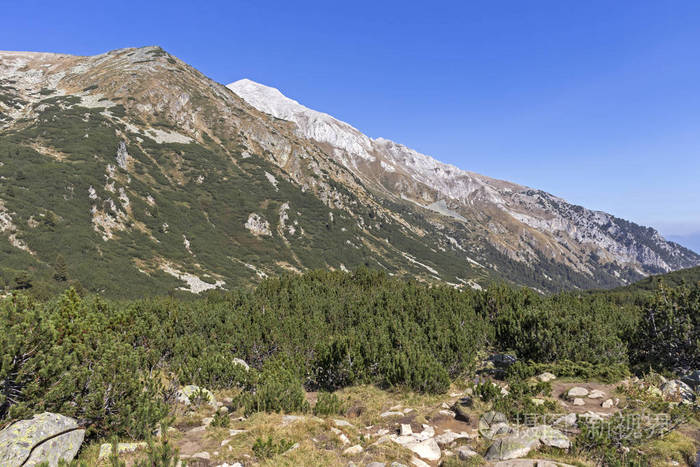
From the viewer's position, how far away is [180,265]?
68875 mm

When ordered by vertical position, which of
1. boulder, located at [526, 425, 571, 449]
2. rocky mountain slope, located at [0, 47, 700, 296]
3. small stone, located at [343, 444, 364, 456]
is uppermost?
rocky mountain slope, located at [0, 47, 700, 296]

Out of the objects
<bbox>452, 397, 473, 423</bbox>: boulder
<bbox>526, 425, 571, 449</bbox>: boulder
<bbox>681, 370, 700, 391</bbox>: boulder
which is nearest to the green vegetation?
<bbox>452, 397, 473, 423</bbox>: boulder

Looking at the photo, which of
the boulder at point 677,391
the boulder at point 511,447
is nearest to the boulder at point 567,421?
the boulder at point 511,447

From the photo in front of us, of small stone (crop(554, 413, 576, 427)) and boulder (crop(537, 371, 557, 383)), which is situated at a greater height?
small stone (crop(554, 413, 576, 427))

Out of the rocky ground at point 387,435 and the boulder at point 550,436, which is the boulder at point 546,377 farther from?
the boulder at point 550,436

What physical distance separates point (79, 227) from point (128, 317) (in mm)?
62588

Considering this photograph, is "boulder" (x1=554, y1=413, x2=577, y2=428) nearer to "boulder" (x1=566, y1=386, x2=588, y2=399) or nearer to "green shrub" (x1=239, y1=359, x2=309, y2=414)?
"boulder" (x1=566, y1=386, x2=588, y2=399)

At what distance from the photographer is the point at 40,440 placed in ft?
16.8

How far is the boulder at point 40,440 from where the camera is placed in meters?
4.74

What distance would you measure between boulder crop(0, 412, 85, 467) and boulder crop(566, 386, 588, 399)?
35.7ft

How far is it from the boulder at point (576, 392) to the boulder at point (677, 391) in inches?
67.4

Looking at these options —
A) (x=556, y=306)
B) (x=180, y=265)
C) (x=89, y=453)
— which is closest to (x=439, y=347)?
(x=556, y=306)

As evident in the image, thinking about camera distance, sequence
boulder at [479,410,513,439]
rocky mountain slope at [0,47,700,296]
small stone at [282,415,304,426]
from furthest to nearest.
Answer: rocky mountain slope at [0,47,700,296]
small stone at [282,415,304,426]
boulder at [479,410,513,439]

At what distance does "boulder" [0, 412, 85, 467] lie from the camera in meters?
4.74
